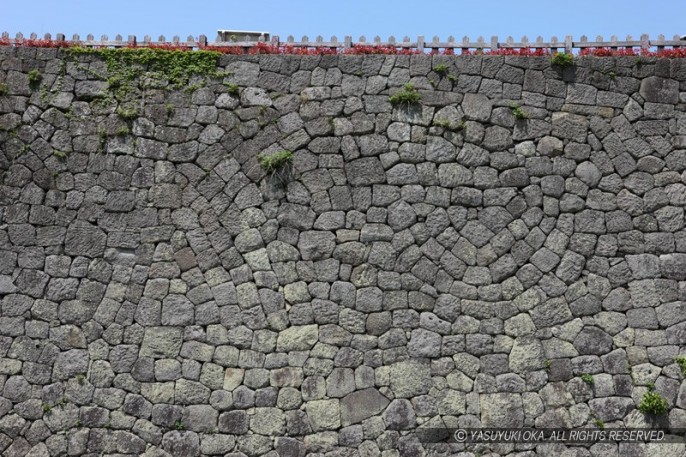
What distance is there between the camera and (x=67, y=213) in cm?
901

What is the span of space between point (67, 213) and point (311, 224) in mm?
3050

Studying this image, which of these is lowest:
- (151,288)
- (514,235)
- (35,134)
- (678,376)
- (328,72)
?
(678,376)

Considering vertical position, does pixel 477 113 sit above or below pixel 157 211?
above

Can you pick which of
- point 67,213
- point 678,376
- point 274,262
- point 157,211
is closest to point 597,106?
point 678,376

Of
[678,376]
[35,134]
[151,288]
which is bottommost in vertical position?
[678,376]

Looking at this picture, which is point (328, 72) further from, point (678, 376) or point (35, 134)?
point (678, 376)

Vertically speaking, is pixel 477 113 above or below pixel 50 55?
below

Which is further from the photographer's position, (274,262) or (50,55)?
(50,55)

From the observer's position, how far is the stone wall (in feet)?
27.9

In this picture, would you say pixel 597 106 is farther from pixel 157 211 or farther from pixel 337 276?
pixel 157 211

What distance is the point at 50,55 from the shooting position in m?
9.39

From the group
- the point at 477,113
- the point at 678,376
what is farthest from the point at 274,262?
the point at 678,376

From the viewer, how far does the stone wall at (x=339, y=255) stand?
8508 mm

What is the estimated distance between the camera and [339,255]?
28.9ft
